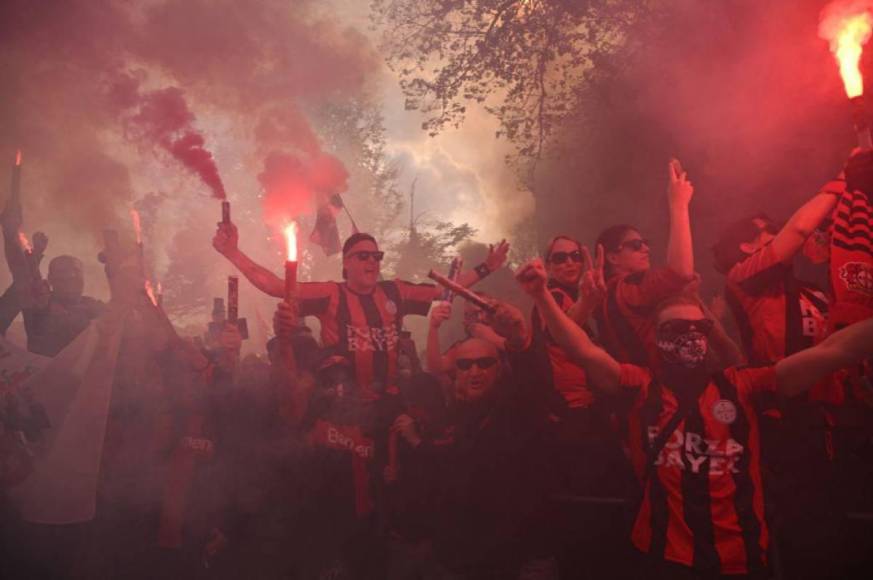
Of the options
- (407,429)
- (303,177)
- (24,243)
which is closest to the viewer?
(407,429)

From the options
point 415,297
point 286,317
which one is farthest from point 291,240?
point 415,297

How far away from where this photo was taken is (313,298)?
4.34m

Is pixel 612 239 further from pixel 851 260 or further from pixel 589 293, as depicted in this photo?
pixel 851 260

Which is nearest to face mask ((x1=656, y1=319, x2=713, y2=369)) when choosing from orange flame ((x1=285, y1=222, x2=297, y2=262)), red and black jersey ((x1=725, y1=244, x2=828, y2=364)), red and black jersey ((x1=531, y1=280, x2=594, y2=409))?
red and black jersey ((x1=531, y1=280, x2=594, y2=409))

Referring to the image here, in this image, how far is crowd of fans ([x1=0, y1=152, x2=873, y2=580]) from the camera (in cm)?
280

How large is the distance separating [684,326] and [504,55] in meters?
4.77

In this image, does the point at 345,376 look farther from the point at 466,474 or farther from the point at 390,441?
the point at 466,474

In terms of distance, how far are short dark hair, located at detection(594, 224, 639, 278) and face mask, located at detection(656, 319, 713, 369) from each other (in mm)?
935

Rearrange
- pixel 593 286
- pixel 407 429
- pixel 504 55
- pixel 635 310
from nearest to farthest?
1. pixel 593 286
2. pixel 635 310
3. pixel 407 429
4. pixel 504 55

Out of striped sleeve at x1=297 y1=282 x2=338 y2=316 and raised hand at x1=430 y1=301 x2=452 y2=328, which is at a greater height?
striped sleeve at x1=297 y1=282 x2=338 y2=316

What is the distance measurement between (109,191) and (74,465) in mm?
3307

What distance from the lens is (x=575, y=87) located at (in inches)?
253

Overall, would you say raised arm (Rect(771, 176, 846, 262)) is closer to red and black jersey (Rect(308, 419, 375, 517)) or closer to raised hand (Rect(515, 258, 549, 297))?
raised hand (Rect(515, 258, 549, 297))

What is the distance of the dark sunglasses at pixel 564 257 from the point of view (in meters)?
3.74
